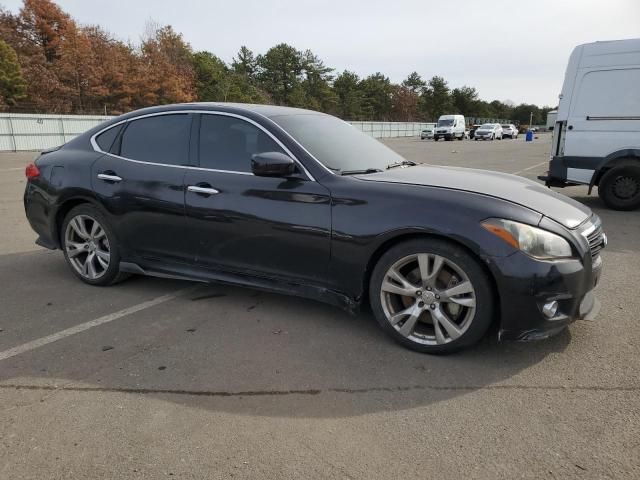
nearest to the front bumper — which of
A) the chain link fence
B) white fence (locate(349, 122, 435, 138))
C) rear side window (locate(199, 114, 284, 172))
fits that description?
rear side window (locate(199, 114, 284, 172))

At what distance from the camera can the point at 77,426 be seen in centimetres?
258

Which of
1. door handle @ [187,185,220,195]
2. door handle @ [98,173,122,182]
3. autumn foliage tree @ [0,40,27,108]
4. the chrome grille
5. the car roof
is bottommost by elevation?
the chrome grille

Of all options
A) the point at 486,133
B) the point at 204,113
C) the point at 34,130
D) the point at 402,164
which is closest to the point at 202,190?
the point at 204,113

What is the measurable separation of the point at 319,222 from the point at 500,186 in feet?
4.31

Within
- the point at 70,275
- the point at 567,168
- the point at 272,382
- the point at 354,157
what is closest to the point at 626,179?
the point at 567,168

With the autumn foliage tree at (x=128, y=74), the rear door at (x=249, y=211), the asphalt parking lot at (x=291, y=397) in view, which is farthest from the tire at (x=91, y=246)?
the autumn foliage tree at (x=128, y=74)

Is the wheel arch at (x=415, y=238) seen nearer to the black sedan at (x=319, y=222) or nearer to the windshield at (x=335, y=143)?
the black sedan at (x=319, y=222)

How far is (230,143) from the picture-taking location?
13.2ft

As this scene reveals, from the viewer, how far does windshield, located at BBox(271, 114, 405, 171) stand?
3801 millimetres

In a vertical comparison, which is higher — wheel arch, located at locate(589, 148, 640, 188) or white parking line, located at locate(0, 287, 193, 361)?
wheel arch, located at locate(589, 148, 640, 188)

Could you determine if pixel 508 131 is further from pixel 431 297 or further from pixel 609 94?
pixel 431 297

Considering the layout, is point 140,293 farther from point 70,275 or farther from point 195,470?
point 195,470

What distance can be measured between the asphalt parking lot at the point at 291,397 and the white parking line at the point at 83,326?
16 mm

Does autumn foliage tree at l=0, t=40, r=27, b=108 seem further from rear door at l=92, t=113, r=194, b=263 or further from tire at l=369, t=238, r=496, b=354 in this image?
tire at l=369, t=238, r=496, b=354
